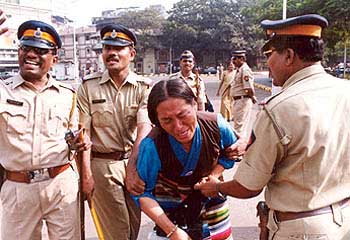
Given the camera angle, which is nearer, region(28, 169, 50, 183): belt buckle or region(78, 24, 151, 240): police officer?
region(28, 169, 50, 183): belt buckle

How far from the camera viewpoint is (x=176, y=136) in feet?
6.34

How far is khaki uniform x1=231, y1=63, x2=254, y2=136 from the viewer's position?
798 cm

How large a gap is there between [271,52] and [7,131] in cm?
150

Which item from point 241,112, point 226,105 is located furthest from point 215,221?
point 226,105

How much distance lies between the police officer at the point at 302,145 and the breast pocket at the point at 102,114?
1364 millimetres

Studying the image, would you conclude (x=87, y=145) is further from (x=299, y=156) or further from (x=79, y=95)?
(x=299, y=156)

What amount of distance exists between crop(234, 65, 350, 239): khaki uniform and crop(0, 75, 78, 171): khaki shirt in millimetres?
1191

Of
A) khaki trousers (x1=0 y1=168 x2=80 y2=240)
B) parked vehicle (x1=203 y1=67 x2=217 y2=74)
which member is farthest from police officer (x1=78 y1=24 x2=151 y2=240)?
parked vehicle (x1=203 y1=67 x2=217 y2=74)

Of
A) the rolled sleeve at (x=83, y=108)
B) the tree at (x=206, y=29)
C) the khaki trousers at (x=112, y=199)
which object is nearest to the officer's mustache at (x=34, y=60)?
the rolled sleeve at (x=83, y=108)

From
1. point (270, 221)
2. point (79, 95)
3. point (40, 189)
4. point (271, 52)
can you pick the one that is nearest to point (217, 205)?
point (270, 221)

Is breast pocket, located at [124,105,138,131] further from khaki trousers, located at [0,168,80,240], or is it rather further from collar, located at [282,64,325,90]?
collar, located at [282,64,325,90]

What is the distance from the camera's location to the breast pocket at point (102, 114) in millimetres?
2986

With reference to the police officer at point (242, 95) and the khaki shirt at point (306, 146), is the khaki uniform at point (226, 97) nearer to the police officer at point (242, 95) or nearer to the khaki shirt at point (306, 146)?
the police officer at point (242, 95)

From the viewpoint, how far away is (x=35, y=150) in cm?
241
